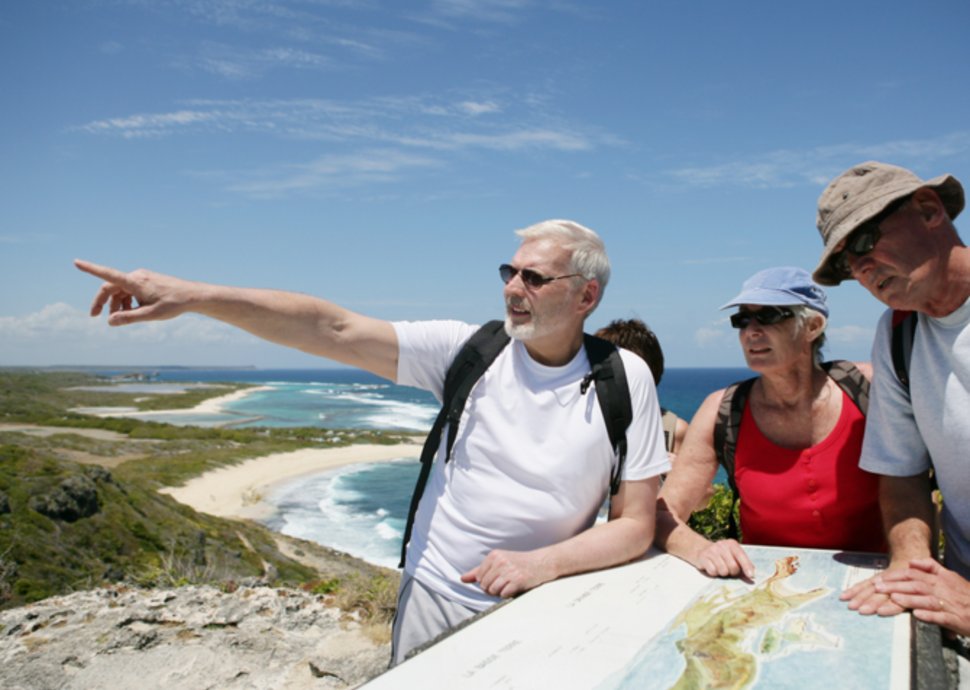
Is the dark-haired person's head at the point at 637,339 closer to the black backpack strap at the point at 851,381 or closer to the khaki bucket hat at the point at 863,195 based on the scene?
the black backpack strap at the point at 851,381

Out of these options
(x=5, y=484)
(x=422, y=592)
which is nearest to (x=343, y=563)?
(x=5, y=484)

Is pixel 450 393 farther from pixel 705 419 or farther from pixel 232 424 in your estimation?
pixel 232 424

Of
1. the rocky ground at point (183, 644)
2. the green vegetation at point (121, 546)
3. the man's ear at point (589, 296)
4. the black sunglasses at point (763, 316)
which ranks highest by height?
the man's ear at point (589, 296)

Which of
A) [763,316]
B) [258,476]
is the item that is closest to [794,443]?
[763,316]

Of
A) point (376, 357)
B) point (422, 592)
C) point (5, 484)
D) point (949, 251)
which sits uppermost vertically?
point (949, 251)

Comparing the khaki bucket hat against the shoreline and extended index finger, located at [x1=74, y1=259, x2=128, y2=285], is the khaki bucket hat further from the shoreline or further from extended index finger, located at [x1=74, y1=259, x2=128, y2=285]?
the shoreline

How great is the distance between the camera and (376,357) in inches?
112

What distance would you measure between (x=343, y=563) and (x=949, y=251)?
54.2 ft

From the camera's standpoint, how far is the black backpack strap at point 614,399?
260cm

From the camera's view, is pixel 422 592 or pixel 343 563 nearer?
pixel 422 592

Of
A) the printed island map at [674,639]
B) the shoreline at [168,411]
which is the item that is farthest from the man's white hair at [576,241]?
the shoreline at [168,411]

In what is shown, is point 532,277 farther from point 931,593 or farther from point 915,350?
point 931,593

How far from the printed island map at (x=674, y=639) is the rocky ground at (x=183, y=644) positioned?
102 inches

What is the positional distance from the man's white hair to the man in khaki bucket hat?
80 centimetres
